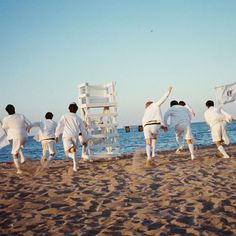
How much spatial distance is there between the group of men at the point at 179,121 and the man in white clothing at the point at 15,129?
146 inches

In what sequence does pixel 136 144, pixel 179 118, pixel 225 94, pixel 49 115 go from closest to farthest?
pixel 179 118
pixel 49 115
pixel 225 94
pixel 136 144

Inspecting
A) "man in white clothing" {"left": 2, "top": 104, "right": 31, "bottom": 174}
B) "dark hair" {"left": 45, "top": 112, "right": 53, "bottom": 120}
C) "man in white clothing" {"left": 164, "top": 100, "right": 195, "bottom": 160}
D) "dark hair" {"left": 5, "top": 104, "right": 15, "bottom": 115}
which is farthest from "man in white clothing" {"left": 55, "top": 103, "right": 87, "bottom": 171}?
"man in white clothing" {"left": 164, "top": 100, "right": 195, "bottom": 160}

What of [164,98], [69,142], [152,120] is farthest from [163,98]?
[69,142]

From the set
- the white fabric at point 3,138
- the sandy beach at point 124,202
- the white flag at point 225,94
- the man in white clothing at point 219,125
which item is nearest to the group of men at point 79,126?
the man in white clothing at point 219,125

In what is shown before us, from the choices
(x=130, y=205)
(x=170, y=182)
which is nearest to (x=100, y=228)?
(x=130, y=205)

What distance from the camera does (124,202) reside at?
5375 mm

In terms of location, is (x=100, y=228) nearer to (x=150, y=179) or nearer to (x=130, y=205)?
(x=130, y=205)

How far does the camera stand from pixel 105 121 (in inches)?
455

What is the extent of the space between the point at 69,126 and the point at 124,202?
436 cm

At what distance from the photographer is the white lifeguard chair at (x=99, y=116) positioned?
1114 centimetres

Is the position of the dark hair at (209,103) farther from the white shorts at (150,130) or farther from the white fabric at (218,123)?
the white shorts at (150,130)

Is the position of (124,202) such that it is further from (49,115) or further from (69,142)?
(49,115)

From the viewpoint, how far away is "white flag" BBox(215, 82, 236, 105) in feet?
42.5

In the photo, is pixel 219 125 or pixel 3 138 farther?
pixel 3 138
